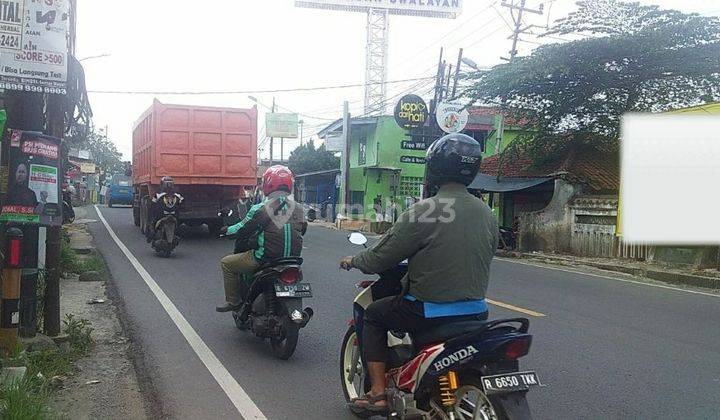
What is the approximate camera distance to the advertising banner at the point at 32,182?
5.12 m

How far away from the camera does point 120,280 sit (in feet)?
31.9

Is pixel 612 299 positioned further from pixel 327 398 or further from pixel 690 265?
pixel 327 398

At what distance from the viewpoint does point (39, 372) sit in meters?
4.76

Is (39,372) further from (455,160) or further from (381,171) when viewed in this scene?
(381,171)

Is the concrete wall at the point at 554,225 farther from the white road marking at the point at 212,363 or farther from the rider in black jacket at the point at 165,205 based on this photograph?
the white road marking at the point at 212,363

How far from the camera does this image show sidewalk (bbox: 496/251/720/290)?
12.1 m

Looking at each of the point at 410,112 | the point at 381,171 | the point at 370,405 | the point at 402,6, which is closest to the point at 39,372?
the point at 370,405

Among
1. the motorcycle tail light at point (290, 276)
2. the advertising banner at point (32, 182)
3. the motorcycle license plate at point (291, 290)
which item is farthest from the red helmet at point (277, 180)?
the advertising banner at point (32, 182)

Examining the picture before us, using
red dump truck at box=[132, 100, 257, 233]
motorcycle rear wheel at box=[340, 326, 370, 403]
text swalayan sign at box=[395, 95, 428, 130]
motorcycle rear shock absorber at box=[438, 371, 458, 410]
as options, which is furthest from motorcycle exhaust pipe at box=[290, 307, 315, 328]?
text swalayan sign at box=[395, 95, 428, 130]

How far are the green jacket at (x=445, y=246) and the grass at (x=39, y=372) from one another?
232cm

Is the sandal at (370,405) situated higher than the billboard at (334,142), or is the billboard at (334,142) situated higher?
the billboard at (334,142)

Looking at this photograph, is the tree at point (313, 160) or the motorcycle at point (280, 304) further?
the tree at point (313, 160)

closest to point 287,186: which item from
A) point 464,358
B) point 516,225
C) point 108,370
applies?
point 108,370

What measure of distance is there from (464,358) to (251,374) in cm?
270
